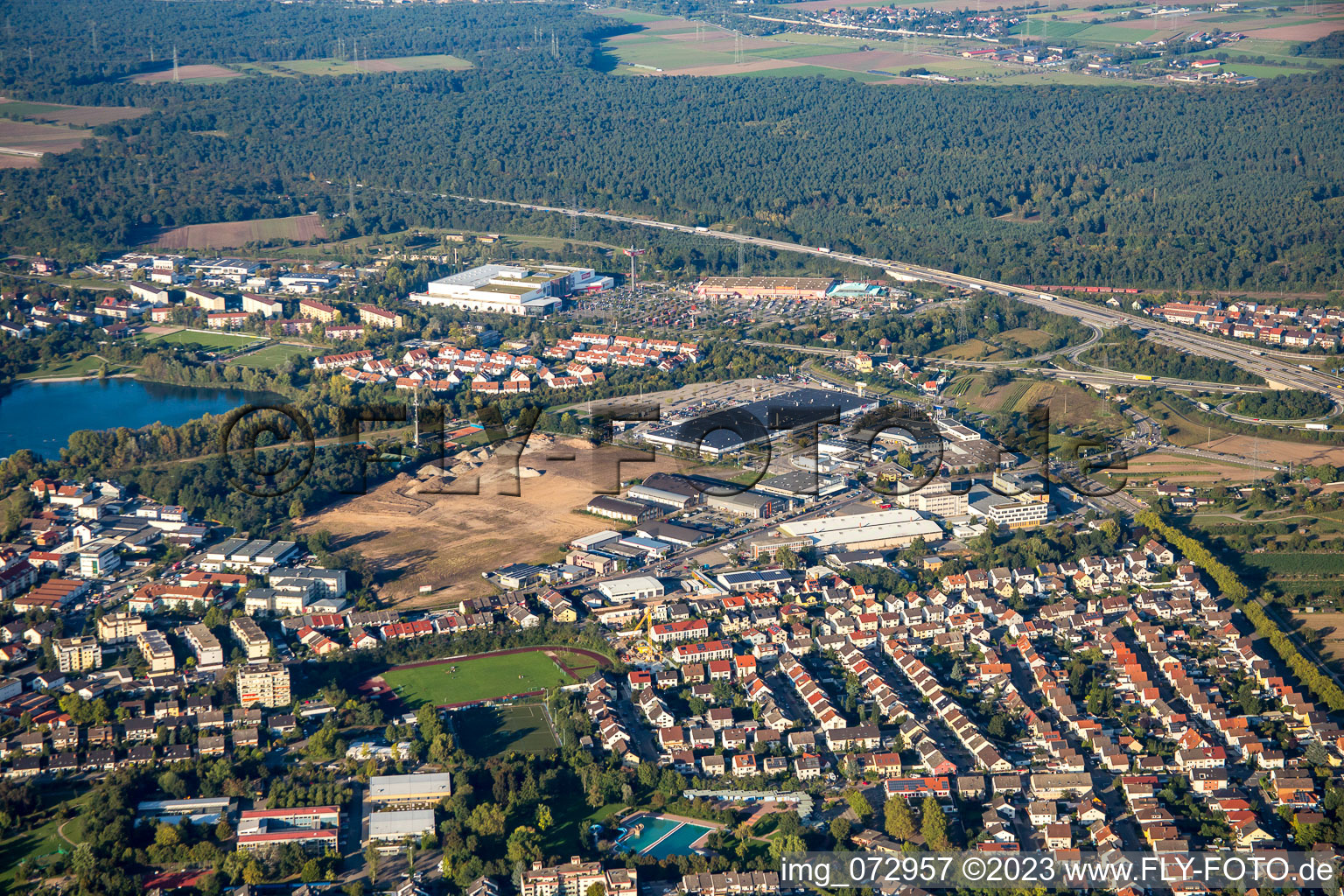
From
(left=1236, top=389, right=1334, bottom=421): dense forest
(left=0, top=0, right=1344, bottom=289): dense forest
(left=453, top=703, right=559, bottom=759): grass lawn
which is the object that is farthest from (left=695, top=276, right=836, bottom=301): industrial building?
(left=453, top=703, right=559, bottom=759): grass lawn

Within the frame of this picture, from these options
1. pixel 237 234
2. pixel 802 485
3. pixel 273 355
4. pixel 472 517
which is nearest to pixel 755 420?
pixel 802 485

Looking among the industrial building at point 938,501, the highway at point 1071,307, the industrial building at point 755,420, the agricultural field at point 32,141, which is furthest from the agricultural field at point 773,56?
the industrial building at point 938,501

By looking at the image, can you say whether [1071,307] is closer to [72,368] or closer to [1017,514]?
[1017,514]

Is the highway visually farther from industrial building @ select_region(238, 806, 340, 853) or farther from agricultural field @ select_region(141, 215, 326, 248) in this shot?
industrial building @ select_region(238, 806, 340, 853)

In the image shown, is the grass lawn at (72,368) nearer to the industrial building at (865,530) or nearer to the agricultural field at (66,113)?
the industrial building at (865,530)

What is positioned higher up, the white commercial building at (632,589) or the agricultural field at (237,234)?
the agricultural field at (237,234)

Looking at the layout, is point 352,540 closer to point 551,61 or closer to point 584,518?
point 584,518
